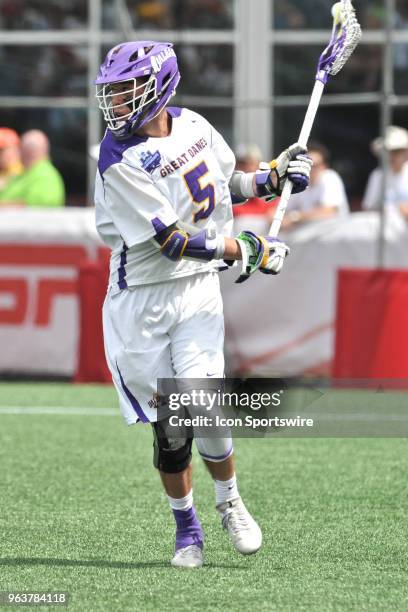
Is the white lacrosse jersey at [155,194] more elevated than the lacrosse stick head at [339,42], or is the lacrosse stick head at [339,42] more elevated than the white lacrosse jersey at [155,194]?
the lacrosse stick head at [339,42]

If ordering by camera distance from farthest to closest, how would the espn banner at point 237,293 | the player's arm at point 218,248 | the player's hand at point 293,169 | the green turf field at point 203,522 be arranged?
the espn banner at point 237,293
the player's hand at point 293,169
the player's arm at point 218,248
the green turf field at point 203,522

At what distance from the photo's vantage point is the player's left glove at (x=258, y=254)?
16.7ft

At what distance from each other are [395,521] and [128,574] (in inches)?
58.6

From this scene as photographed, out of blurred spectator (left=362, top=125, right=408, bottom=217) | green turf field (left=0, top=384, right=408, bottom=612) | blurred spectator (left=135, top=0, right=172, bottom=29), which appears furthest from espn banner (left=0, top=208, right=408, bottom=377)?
blurred spectator (left=135, top=0, right=172, bottom=29)

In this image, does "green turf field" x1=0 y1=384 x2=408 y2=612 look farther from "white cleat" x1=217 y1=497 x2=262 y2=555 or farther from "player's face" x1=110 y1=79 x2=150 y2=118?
"player's face" x1=110 y1=79 x2=150 y2=118

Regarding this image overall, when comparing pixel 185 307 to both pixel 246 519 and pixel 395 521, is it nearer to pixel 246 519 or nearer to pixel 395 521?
pixel 246 519

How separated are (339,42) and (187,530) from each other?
2317 mm

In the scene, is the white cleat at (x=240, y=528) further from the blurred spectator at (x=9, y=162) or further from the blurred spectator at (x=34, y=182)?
the blurred spectator at (x=9, y=162)

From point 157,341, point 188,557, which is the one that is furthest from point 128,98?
point 188,557

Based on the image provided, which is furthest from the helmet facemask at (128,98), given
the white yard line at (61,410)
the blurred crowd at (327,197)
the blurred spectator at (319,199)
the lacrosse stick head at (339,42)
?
the blurred spectator at (319,199)

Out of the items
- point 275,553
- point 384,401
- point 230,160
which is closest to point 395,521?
point 275,553

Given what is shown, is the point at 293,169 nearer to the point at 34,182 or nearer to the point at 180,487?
the point at 180,487

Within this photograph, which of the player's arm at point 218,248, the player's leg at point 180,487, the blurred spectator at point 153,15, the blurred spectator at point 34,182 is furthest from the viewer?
the blurred spectator at point 153,15

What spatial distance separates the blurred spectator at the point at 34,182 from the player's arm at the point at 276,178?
643 cm
